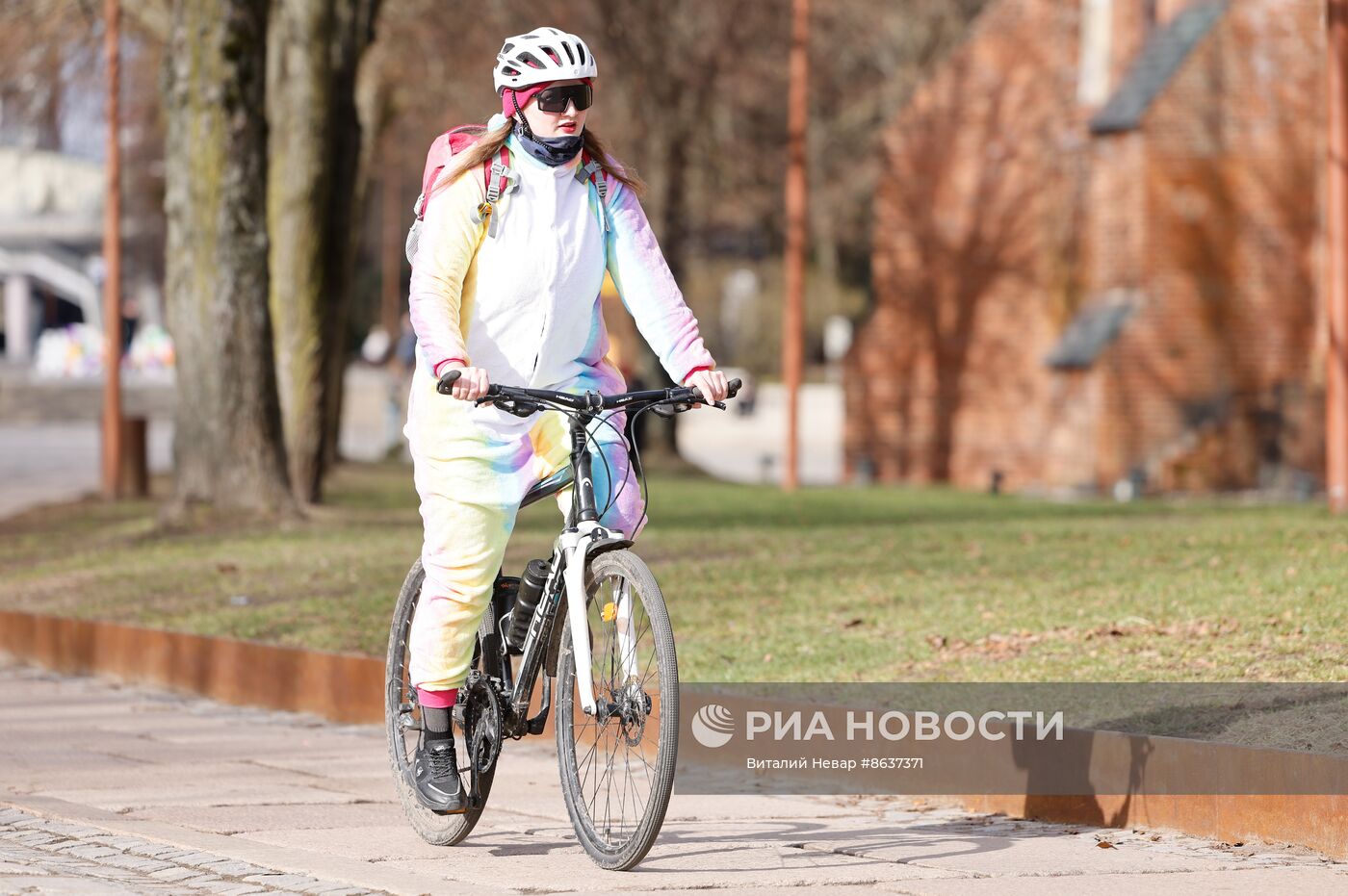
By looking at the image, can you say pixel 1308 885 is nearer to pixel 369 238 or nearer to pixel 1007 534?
pixel 1007 534

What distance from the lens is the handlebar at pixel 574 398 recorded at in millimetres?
5500

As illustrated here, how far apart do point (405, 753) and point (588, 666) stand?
3.37ft

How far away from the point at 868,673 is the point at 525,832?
2158mm

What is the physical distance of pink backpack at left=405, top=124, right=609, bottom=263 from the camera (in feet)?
18.9

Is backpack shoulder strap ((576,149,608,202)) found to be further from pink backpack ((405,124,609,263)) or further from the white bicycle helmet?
the white bicycle helmet

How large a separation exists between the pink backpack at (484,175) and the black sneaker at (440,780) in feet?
4.52

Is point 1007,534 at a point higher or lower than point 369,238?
lower

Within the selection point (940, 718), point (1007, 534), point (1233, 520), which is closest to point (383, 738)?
point (940, 718)

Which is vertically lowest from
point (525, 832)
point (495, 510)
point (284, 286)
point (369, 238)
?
point (525, 832)

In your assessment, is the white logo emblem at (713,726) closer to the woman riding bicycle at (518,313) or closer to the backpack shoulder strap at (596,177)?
the woman riding bicycle at (518,313)

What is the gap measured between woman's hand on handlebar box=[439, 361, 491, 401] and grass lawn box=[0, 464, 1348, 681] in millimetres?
3045

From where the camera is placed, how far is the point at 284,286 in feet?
59.5

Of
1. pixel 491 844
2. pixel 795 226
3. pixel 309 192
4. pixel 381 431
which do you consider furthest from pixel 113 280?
pixel 381 431

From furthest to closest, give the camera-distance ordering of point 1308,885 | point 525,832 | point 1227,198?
1. point 1227,198
2. point 525,832
3. point 1308,885
